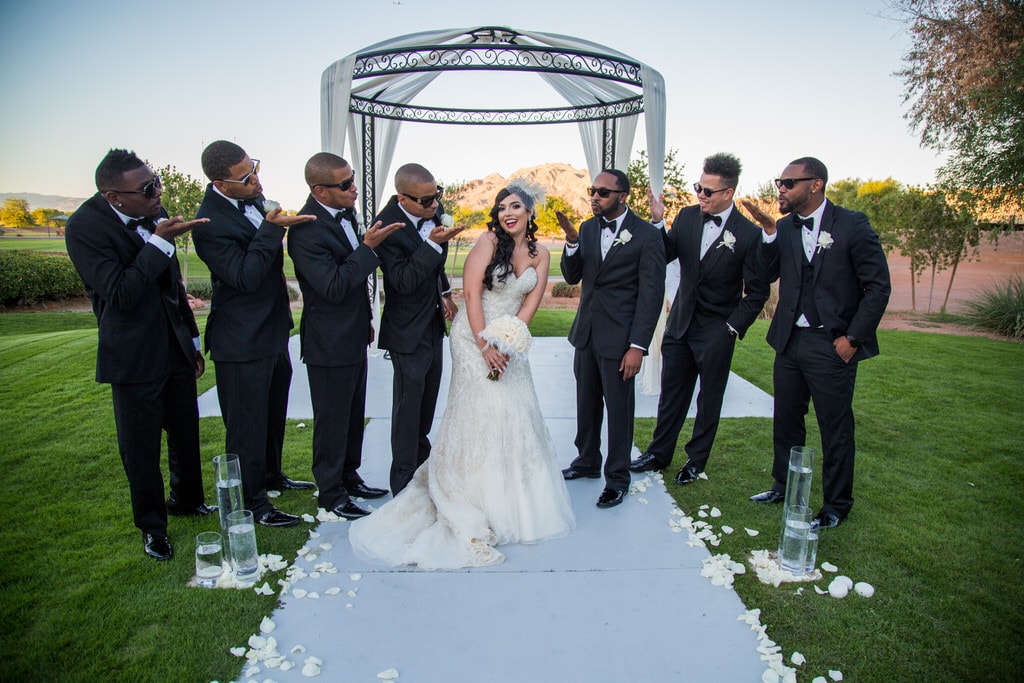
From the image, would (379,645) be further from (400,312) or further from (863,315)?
(863,315)

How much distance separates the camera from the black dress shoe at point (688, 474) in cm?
470

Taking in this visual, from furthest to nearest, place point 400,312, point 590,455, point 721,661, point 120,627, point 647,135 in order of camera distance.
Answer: point 647,135
point 590,455
point 400,312
point 120,627
point 721,661

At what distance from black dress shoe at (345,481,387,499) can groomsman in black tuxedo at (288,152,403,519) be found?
0.45ft

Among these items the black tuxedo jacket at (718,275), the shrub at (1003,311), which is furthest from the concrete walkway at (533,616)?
the shrub at (1003,311)

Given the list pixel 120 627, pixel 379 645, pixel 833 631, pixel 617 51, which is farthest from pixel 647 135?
pixel 120 627

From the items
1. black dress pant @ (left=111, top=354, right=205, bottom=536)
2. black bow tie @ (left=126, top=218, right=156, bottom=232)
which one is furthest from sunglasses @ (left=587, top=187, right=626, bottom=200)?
black dress pant @ (left=111, top=354, right=205, bottom=536)

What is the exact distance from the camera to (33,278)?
13.6 metres

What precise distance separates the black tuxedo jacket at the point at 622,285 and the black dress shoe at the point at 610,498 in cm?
92

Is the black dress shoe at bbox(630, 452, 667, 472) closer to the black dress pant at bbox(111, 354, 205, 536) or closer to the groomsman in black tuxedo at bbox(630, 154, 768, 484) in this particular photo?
the groomsman in black tuxedo at bbox(630, 154, 768, 484)

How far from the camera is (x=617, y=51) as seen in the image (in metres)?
7.26

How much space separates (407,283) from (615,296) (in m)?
1.39

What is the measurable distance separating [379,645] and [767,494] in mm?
2840

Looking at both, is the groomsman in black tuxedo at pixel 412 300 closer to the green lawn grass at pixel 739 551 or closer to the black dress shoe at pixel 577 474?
the green lawn grass at pixel 739 551

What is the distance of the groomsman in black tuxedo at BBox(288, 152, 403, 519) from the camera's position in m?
3.71
